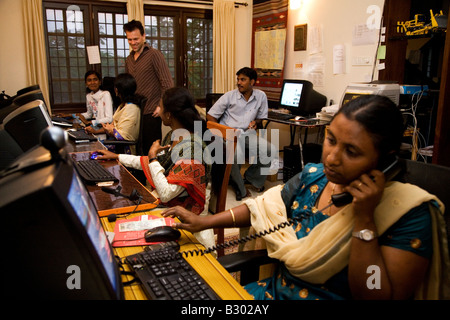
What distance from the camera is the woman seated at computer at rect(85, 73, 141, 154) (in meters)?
3.22

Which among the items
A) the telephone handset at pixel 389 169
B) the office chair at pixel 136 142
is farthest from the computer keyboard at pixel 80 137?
the telephone handset at pixel 389 169

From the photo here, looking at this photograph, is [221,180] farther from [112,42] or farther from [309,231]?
[112,42]

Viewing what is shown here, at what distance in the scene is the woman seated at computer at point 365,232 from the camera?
3.01 ft

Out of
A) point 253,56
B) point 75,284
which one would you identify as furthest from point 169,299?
point 253,56

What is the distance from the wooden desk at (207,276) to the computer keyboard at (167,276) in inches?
1.0

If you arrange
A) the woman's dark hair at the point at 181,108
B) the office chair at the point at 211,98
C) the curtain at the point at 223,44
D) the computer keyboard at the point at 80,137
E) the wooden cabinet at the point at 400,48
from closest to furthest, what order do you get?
the woman's dark hair at the point at 181,108, the computer keyboard at the point at 80,137, the wooden cabinet at the point at 400,48, the office chair at the point at 211,98, the curtain at the point at 223,44

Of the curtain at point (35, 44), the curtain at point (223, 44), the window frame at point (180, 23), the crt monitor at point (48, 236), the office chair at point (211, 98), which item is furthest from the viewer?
the curtain at point (223, 44)

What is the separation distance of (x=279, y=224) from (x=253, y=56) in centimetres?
491

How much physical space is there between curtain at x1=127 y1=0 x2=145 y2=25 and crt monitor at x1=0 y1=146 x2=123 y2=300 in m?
4.93

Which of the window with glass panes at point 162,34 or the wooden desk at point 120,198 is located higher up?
the window with glass panes at point 162,34

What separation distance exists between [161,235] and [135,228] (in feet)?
0.45

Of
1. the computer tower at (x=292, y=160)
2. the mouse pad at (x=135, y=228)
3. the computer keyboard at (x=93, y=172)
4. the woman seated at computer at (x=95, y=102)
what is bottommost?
the computer tower at (x=292, y=160)

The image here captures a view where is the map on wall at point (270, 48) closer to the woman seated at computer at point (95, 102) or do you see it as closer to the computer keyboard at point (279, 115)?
the computer keyboard at point (279, 115)

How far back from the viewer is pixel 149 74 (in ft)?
12.8
